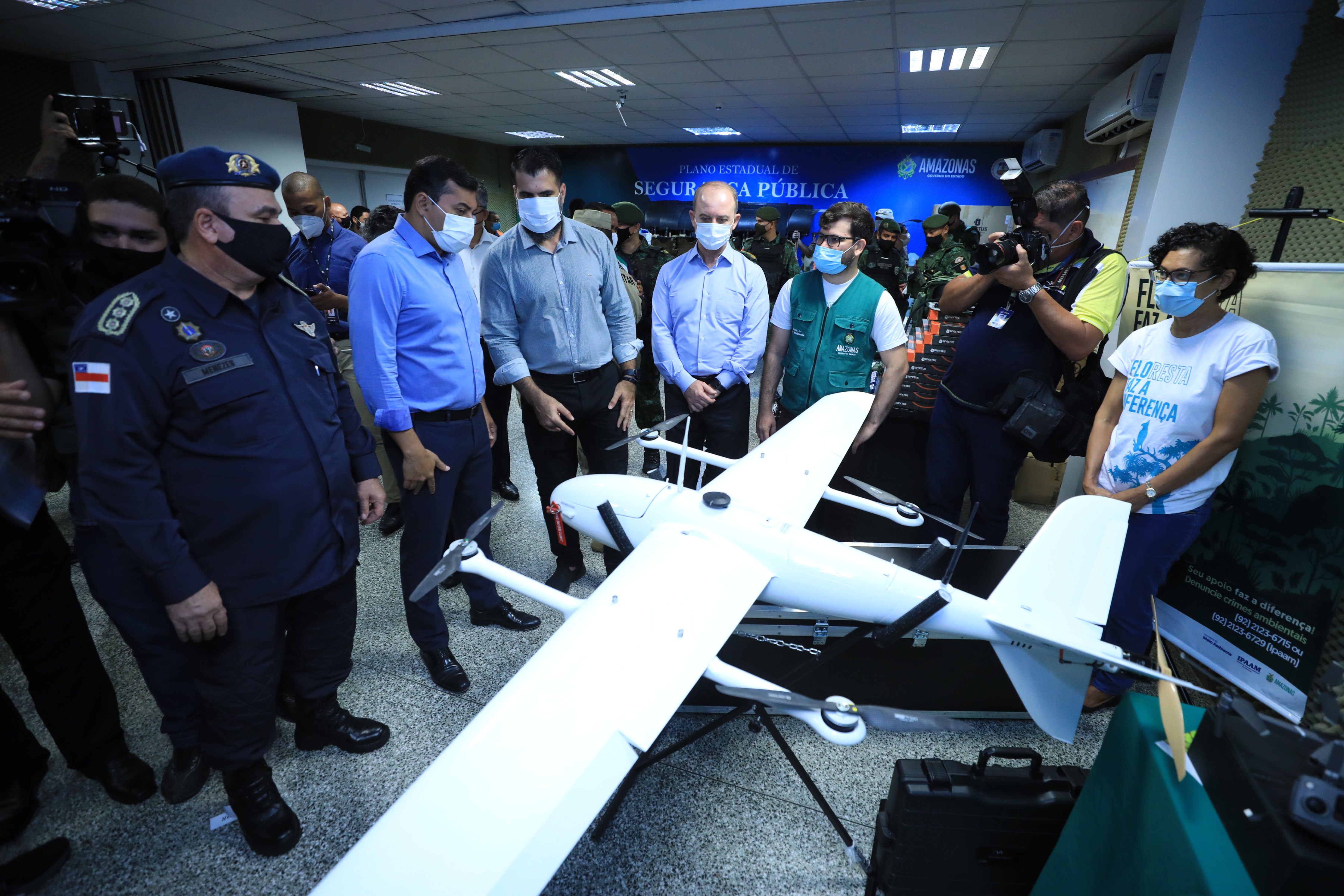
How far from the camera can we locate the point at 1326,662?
1932mm

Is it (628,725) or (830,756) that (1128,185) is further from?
(628,725)

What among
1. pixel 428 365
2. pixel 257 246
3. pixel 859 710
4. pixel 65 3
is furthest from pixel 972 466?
pixel 65 3

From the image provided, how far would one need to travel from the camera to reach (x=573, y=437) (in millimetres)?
2756

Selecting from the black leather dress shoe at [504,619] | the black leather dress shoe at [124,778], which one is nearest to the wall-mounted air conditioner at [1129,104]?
the black leather dress shoe at [504,619]

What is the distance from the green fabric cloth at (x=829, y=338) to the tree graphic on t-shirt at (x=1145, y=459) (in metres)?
1.05

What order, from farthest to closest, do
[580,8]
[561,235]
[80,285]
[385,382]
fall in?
[580,8], [561,235], [385,382], [80,285]

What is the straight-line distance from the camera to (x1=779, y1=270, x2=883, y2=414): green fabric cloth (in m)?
2.64

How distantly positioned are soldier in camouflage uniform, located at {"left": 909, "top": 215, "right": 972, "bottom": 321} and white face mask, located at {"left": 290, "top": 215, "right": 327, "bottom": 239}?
413cm

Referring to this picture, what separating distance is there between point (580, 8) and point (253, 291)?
4971 mm

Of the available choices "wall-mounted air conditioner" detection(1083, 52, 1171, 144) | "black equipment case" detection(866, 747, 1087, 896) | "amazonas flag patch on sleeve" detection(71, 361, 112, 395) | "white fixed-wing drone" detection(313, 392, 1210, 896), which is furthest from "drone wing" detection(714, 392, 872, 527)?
"wall-mounted air conditioner" detection(1083, 52, 1171, 144)

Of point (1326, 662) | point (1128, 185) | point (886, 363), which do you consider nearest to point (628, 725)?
point (886, 363)

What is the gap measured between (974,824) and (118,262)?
9.08 ft

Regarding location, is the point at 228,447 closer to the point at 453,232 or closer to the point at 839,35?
the point at 453,232

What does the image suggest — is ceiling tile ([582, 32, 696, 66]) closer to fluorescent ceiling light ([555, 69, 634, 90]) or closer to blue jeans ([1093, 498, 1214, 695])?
fluorescent ceiling light ([555, 69, 634, 90])
